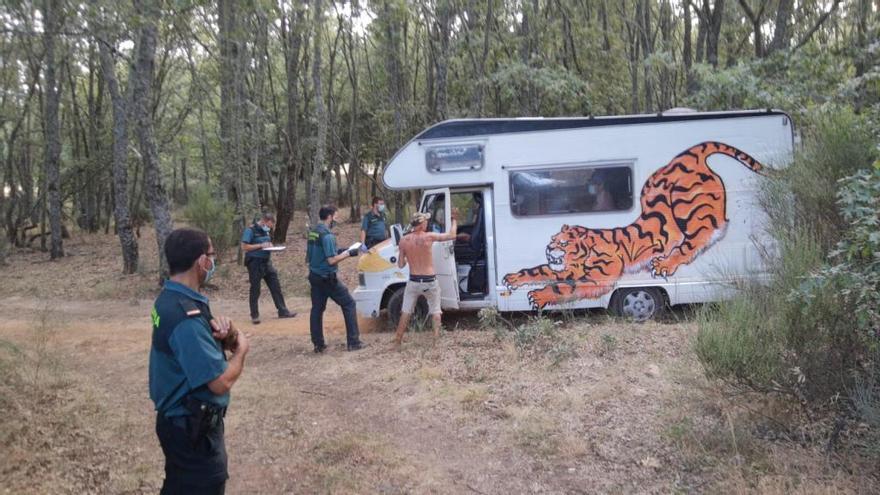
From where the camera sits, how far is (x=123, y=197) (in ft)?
54.7

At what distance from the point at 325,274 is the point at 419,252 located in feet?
3.88

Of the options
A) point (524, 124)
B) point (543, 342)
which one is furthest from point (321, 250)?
point (524, 124)

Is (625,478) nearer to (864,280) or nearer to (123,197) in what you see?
(864,280)

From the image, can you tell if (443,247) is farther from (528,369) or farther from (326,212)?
(528,369)

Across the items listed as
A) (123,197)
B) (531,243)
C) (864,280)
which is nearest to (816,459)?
(864,280)

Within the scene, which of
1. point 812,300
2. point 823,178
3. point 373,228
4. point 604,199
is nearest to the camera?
point 812,300

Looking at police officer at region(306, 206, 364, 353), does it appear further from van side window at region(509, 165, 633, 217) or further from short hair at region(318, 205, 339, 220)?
van side window at region(509, 165, 633, 217)

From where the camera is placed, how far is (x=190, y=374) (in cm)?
300

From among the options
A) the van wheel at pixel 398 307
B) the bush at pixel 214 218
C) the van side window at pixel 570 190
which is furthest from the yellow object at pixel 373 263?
the bush at pixel 214 218

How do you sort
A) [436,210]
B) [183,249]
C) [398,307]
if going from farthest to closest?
[398,307] → [436,210] → [183,249]

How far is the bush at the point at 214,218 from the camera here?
1670cm

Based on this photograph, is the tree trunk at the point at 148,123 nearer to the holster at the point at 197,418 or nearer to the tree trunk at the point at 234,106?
the tree trunk at the point at 234,106

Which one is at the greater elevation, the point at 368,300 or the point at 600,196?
the point at 600,196

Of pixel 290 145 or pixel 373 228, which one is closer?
pixel 373 228
